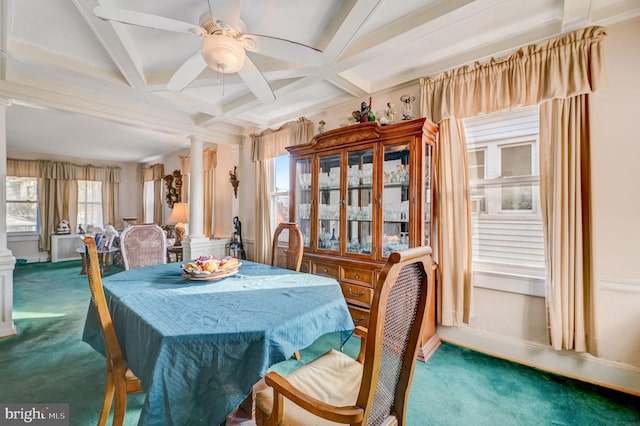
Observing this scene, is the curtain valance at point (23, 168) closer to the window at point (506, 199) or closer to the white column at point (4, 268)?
the white column at point (4, 268)

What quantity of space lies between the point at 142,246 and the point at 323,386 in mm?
2260

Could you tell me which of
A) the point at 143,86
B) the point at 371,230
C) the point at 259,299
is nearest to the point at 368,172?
the point at 371,230

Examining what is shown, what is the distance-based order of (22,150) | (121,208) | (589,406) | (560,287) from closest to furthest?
1. (589,406)
2. (560,287)
3. (22,150)
4. (121,208)

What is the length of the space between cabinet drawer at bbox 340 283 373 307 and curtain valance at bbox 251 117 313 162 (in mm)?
1966

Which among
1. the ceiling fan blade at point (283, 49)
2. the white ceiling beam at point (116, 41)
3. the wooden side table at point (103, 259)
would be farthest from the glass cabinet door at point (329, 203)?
the wooden side table at point (103, 259)

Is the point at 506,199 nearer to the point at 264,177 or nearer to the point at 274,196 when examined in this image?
the point at 274,196

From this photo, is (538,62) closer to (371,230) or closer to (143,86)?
(371,230)

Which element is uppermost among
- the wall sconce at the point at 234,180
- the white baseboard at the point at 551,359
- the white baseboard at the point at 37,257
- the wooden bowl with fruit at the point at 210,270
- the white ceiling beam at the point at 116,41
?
the white ceiling beam at the point at 116,41

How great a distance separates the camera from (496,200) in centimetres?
248

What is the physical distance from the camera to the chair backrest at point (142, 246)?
2.55m

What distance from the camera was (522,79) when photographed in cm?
212

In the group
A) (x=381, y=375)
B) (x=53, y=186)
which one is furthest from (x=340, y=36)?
(x=53, y=186)

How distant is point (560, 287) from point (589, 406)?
28.9 inches

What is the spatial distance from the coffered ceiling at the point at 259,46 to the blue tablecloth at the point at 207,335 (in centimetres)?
149
